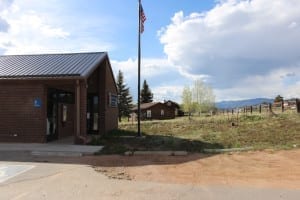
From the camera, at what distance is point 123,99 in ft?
222

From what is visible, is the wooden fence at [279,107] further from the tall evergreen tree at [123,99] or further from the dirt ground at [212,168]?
the tall evergreen tree at [123,99]

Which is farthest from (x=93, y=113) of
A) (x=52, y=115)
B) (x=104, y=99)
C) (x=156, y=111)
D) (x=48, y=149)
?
(x=156, y=111)

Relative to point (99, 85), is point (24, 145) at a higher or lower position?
lower

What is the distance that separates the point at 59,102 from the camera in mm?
21344

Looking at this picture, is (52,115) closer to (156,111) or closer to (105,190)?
(105,190)

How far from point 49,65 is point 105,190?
12.7 m

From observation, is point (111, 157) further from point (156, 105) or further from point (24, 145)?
point (156, 105)

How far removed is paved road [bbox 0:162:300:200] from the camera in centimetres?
847

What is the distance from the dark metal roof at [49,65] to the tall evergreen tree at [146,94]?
215 feet

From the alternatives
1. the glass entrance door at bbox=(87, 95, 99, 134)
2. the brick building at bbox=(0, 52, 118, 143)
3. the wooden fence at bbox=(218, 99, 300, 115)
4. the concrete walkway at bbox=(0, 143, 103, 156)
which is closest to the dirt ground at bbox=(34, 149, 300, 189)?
the concrete walkway at bbox=(0, 143, 103, 156)

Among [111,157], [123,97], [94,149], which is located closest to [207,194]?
[111,157]

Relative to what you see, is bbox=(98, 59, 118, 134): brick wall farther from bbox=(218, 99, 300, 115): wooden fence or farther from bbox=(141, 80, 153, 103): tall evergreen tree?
bbox=(141, 80, 153, 103): tall evergreen tree

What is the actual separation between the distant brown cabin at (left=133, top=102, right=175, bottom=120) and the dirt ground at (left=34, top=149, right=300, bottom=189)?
5930cm

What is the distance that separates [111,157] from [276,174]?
5933mm
